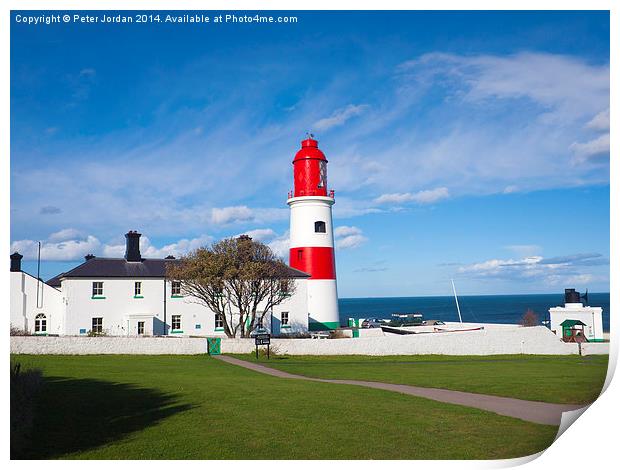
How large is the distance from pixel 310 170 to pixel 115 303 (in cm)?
1109

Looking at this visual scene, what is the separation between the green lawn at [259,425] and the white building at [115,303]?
14.1 m

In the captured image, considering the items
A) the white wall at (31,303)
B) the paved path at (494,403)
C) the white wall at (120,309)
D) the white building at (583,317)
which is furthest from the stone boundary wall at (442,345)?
the white wall at (31,303)

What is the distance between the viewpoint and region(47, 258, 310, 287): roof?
26.9 metres

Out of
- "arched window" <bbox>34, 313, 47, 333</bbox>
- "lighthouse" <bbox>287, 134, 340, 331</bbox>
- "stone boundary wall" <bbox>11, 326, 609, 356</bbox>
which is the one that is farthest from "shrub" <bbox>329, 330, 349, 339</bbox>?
"arched window" <bbox>34, 313, 47, 333</bbox>

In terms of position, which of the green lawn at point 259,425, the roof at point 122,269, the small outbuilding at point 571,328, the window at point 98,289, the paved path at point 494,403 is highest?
the roof at point 122,269

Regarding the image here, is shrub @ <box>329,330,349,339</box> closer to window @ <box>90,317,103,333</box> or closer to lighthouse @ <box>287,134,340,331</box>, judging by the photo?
lighthouse @ <box>287,134,340,331</box>

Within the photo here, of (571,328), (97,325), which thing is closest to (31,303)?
(97,325)

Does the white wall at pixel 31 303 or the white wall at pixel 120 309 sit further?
the white wall at pixel 120 309

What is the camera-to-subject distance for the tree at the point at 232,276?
82.3 feet

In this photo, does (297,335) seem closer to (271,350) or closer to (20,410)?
(271,350)

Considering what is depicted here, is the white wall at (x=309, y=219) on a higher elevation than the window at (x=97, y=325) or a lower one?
higher

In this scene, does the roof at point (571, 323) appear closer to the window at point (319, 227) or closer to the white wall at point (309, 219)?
the white wall at point (309, 219)
